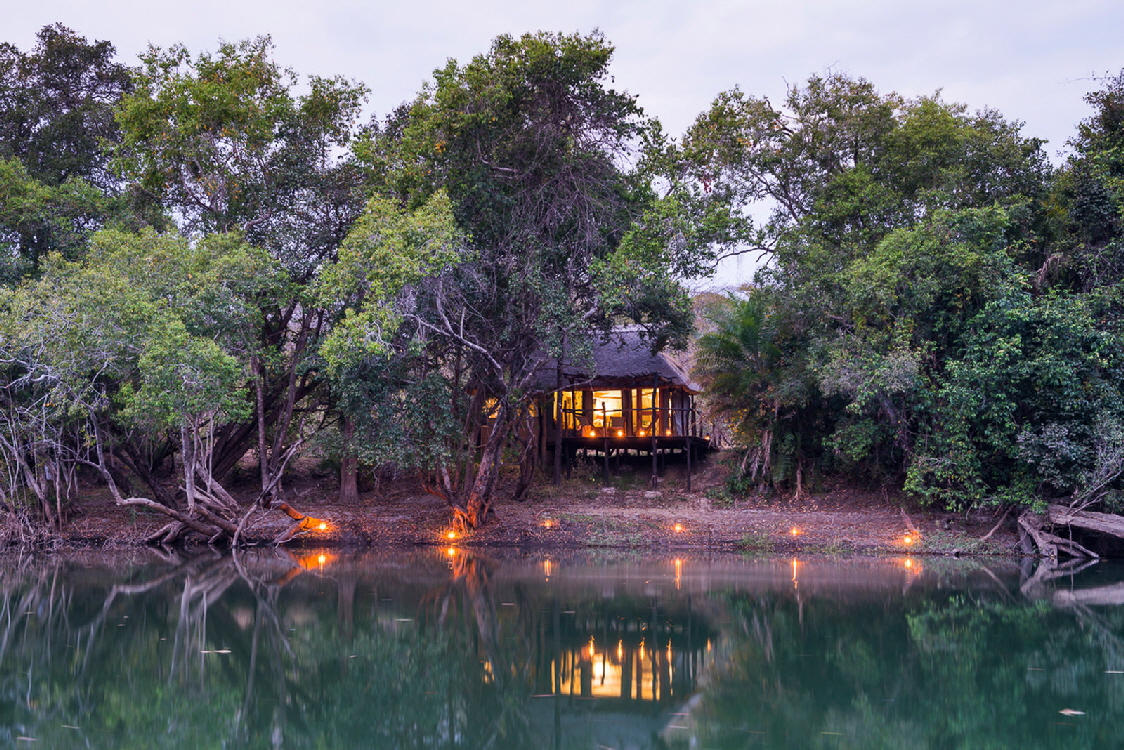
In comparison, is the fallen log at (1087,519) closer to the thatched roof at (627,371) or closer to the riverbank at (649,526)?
the riverbank at (649,526)

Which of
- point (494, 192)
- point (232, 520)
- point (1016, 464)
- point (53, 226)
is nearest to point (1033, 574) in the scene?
point (1016, 464)

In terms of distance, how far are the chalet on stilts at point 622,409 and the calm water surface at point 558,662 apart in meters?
11.4

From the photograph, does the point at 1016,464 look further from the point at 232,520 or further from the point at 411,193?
the point at 232,520

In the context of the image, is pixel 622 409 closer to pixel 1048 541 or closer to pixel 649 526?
pixel 649 526

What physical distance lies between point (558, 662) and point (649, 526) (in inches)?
490

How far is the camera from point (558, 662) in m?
7.36

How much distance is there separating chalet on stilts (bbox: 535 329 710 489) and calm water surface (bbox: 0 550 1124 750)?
1140 cm

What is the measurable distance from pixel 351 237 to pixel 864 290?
9.47 m

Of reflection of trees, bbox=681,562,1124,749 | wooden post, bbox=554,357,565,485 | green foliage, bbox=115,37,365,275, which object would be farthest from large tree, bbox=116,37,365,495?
reflection of trees, bbox=681,562,1124,749

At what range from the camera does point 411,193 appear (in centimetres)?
1756

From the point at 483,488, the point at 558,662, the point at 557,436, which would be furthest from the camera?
the point at 557,436

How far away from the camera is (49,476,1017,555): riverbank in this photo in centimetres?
1827

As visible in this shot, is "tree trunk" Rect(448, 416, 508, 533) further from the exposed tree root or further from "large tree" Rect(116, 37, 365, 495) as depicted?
the exposed tree root

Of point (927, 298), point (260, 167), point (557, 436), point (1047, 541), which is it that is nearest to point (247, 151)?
point (260, 167)
